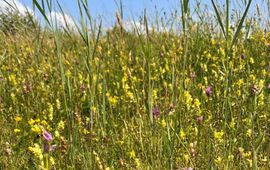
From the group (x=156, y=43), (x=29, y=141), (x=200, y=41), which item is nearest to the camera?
(x=29, y=141)

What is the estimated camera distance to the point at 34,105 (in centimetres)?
259

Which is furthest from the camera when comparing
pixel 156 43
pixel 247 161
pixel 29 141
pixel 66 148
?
pixel 156 43

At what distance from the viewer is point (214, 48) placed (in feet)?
13.0

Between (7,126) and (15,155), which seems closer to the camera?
(15,155)

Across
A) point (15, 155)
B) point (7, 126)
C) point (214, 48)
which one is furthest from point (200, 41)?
point (15, 155)

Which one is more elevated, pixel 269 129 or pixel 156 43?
pixel 156 43

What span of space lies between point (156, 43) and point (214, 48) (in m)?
0.88

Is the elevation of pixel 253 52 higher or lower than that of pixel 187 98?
higher

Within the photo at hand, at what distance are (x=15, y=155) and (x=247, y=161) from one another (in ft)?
3.43

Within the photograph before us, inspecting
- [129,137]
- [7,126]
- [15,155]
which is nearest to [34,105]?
[7,126]

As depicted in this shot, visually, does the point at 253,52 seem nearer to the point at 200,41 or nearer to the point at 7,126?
the point at 200,41

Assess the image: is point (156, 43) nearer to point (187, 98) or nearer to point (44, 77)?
point (44, 77)

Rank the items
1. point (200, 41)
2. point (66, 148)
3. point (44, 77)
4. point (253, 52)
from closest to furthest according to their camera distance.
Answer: point (66, 148)
point (44, 77)
point (253, 52)
point (200, 41)

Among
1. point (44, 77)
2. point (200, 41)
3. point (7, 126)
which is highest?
point (200, 41)
